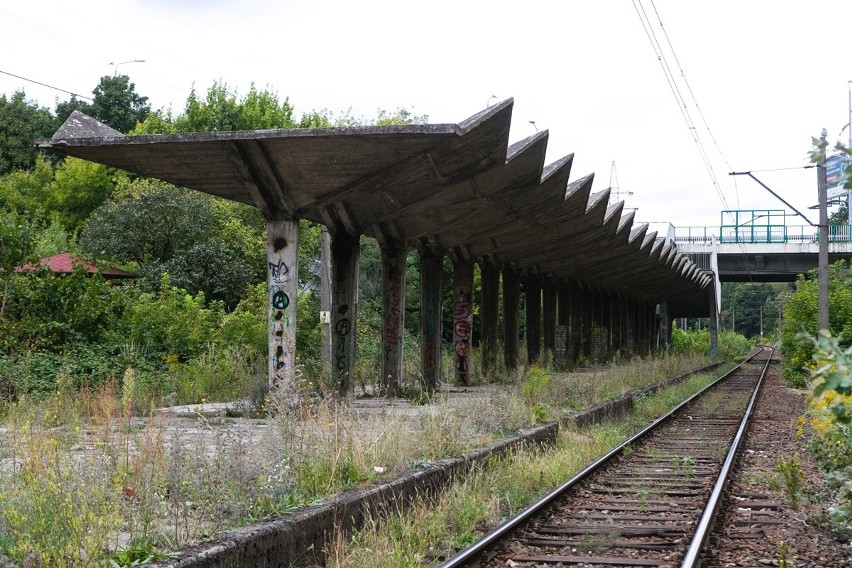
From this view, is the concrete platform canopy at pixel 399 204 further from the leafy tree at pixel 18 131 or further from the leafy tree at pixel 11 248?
the leafy tree at pixel 18 131

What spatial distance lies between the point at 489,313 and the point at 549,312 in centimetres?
858

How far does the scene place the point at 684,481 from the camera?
39.9 ft

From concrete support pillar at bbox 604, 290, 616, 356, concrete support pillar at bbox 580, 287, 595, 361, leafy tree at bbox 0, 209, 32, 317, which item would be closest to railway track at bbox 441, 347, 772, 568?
leafy tree at bbox 0, 209, 32, 317

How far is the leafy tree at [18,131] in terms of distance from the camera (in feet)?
204

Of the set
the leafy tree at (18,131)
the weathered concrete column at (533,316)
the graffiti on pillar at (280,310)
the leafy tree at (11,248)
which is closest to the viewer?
the graffiti on pillar at (280,310)

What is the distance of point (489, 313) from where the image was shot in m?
28.8

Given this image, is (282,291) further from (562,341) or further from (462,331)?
(562,341)

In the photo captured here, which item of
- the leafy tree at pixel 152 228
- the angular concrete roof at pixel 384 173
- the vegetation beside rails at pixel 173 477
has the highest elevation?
the leafy tree at pixel 152 228

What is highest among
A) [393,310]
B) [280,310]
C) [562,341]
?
[393,310]

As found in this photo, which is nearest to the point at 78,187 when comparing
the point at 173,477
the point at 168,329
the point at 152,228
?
the point at 152,228

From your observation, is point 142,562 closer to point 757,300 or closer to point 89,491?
point 89,491

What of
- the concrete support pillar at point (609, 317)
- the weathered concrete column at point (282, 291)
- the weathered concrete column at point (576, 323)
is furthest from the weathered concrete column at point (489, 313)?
the concrete support pillar at point (609, 317)

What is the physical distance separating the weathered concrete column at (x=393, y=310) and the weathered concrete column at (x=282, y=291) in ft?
15.7

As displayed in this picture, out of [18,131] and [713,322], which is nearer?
[18,131]
